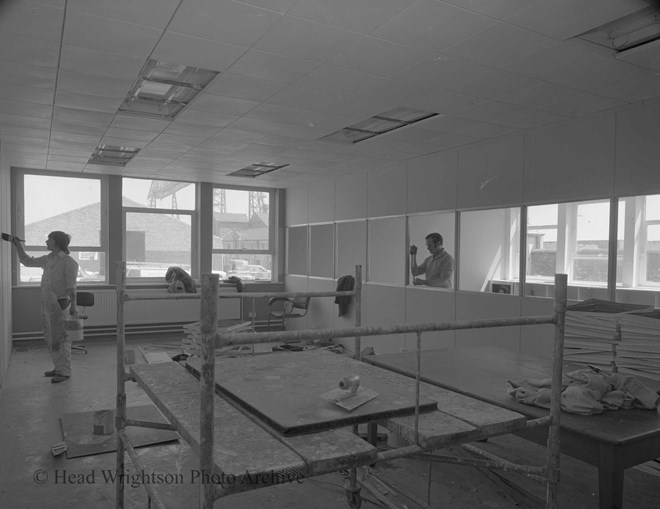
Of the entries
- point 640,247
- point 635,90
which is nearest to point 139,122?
point 635,90

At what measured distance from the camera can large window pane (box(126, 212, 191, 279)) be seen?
307 inches

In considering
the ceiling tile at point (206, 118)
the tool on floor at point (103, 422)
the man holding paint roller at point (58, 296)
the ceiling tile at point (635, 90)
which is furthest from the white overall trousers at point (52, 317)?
the ceiling tile at point (635, 90)

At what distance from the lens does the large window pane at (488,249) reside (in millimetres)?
6418

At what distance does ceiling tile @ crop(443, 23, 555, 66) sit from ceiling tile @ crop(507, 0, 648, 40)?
0.23 ft

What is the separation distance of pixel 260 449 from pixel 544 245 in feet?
18.5

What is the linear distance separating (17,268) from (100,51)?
215 inches

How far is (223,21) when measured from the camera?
2.53 meters

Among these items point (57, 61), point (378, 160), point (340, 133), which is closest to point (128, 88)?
point (57, 61)

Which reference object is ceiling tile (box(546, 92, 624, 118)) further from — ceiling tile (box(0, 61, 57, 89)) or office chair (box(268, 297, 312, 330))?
office chair (box(268, 297, 312, 330))

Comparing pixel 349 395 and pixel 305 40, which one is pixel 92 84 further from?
pixel 349 395

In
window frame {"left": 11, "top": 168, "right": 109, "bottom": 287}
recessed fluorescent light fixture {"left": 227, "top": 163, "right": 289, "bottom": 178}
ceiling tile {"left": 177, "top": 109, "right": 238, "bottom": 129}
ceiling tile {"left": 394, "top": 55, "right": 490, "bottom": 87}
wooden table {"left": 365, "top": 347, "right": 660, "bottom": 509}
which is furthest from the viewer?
window frame {"left": 11, "top": 168, "right": 109, "bottom": 287}

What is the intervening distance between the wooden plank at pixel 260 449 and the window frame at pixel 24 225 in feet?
21.4

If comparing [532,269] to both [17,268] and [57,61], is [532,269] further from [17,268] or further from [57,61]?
[17,268]

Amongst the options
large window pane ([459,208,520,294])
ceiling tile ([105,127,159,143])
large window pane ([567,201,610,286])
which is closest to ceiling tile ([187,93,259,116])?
ceiling tile ([105,127,159,143])
